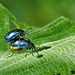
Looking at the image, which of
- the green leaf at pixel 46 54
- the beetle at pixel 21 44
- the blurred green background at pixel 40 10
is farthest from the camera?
the blurred green background at pixel 40 10

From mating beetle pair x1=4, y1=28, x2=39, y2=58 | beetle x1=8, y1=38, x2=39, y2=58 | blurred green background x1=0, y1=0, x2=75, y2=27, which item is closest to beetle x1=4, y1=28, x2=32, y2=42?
mating beetle pair x1=4, y1=28, x2=39, y2=58

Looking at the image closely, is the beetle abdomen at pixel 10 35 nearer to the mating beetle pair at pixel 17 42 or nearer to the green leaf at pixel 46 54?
the mating beetle pair at pixel 17 42

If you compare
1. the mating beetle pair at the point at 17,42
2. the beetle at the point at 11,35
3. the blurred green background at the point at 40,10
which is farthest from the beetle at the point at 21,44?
the blurred green background at the point at 40,10

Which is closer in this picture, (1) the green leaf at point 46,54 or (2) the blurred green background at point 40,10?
(1) the green leaf at point 46,54

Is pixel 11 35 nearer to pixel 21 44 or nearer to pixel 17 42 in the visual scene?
pixel 17 42

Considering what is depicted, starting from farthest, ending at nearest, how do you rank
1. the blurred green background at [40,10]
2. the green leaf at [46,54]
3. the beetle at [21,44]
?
the blurred green background at [40,10], the beetle at [21,44], the green leaf at [46,54]

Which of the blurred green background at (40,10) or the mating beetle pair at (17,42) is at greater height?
the blurred green background at (40,10)

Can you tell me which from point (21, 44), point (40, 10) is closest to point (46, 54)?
point (21, 44)
